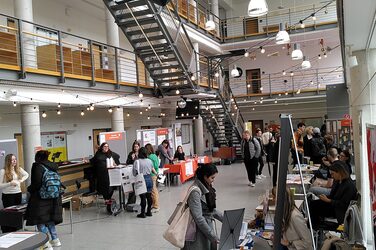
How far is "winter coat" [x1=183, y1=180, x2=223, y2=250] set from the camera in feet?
11.0

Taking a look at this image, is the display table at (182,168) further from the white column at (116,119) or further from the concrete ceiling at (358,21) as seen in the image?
the concrete ceiling at (358,21)

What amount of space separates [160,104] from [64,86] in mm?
5576

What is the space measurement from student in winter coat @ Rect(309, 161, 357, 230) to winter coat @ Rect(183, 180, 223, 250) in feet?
6.44

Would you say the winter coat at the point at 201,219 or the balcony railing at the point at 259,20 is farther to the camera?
the balcony railing at the point at 259,20

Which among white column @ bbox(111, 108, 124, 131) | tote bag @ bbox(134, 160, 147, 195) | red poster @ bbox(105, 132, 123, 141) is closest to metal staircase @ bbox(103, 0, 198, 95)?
white column @ bbox(111, 108, 124, 131)

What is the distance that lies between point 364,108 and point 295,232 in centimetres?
348

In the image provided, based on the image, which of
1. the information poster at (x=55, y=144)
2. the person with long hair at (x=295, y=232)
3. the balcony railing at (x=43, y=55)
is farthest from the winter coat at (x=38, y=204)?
the information poster at (x=55, y=144)

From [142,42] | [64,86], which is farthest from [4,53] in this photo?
[142,42]

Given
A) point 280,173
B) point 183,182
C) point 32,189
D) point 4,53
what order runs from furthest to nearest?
point 183,182
point 4,53
point 32,189
point 280,173

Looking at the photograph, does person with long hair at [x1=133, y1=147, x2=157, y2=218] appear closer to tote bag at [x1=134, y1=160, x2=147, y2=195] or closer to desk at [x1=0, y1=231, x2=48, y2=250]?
tote bag at [x1=134, y1=160, x2=147, y2=195]

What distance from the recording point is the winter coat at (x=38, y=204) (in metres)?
5.41

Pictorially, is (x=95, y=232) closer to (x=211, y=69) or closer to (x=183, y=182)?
(x=183, y=182)

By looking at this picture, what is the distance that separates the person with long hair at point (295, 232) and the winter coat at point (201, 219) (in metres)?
0.69

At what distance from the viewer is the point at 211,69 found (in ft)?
44.4
